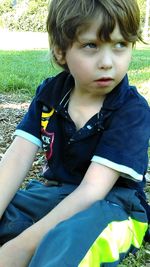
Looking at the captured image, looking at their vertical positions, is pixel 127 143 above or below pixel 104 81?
below

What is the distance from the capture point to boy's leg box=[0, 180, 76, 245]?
2205mm

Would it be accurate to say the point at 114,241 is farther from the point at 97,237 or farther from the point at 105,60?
the point at 105,60

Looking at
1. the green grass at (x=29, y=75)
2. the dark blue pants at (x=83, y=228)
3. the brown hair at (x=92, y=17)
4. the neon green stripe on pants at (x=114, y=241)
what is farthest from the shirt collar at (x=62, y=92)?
the green grass at (x=29, y=75)

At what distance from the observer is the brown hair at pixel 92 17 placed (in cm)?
189

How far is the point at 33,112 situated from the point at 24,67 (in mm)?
5353

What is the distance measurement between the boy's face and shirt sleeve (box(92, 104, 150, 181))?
0.14 metres

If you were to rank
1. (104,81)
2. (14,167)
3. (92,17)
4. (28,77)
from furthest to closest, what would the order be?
(28,77)
(14,167)
(104,81)
(92,17)

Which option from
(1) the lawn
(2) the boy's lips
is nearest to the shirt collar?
(2) the boy's lips

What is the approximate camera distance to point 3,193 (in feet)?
7.22

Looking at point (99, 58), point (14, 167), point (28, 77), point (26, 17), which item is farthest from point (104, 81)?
point (26, 17)

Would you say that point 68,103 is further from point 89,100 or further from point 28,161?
point 28,161

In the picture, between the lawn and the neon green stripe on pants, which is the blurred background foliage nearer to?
the lawn

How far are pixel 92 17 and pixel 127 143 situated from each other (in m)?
0.50

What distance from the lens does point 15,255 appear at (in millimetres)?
1814
